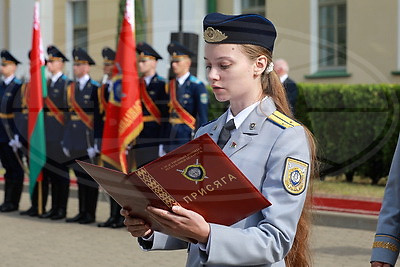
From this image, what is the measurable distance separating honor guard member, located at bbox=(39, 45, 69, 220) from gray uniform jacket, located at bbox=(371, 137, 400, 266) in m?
7.90

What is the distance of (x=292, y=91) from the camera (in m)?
10.3

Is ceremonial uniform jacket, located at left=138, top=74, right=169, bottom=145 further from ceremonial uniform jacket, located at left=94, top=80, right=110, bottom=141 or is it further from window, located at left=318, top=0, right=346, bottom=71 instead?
window, located at left=318, top=0, right=346, bottom=71

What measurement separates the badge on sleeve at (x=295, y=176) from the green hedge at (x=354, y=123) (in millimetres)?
9898

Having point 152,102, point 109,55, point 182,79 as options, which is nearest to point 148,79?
point 152,102

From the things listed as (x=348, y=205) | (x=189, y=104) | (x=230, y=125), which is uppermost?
(x=230, y=125)

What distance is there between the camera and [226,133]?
2.81 meters

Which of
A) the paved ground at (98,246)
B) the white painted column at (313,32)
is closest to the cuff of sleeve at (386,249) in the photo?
the paved ground at (98,246)

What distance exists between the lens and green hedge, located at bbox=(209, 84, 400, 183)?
12.6 meters

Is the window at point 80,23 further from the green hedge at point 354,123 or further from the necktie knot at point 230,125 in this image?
the necktie knot at point 230,125

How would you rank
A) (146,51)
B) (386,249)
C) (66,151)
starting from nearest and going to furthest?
(386,249), (146,51), (66,151)

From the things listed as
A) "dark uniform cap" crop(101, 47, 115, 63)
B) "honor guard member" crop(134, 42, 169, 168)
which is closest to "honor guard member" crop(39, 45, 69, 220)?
"dark uniform cap" crop(101, 47, 115, 63)

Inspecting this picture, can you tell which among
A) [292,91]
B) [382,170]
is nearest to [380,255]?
[292,91]

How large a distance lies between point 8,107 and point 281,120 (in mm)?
8948

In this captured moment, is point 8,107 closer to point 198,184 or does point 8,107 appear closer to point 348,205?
point 348,205
